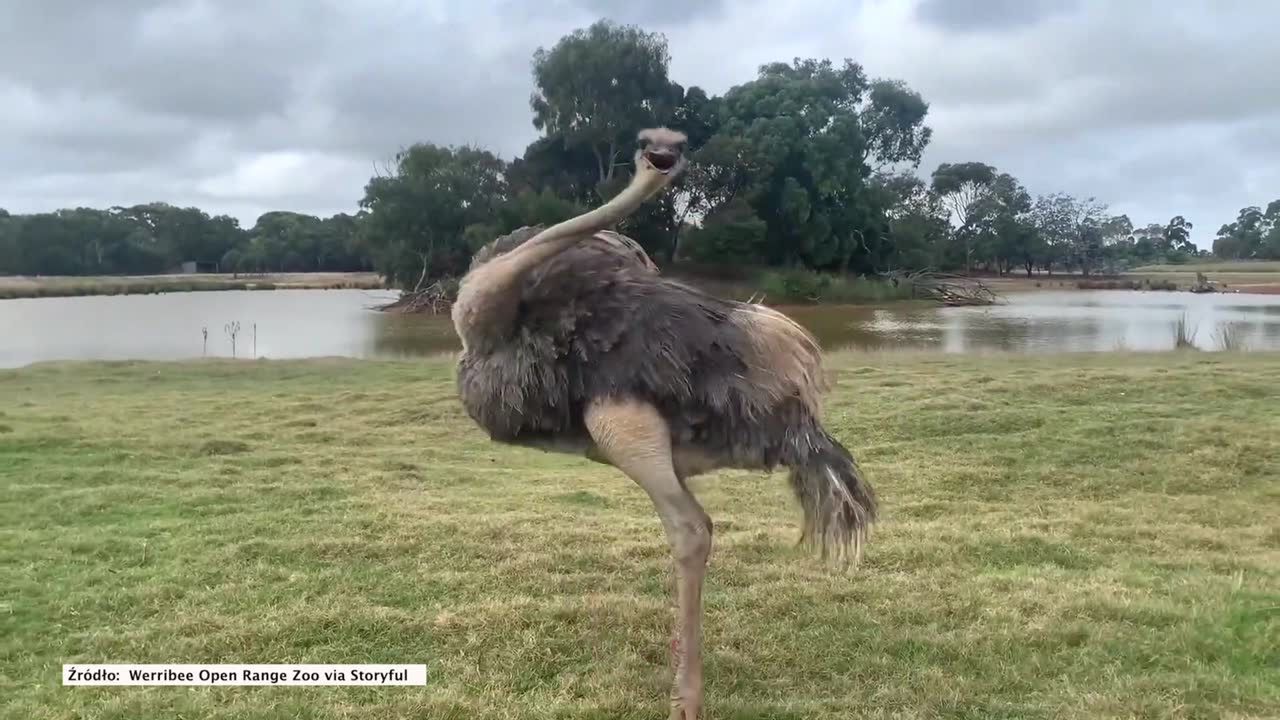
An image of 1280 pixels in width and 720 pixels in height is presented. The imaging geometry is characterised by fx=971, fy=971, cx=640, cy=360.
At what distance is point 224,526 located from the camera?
5434 millimetres

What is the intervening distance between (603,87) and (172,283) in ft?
119

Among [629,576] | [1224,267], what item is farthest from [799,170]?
[1224,267]

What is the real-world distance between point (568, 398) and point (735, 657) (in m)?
1.34

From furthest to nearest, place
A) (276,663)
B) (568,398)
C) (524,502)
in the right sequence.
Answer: (524,502)
(276,663)
(568,398)

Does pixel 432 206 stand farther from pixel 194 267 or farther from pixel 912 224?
pixel 194 267

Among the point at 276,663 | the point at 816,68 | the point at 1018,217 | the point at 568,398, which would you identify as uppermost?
the point at 816,68

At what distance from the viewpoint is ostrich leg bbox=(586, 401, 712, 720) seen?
9.62 feet

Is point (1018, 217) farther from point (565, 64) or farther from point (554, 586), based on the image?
point (554, 586)

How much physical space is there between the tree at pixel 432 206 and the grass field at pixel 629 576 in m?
22.3

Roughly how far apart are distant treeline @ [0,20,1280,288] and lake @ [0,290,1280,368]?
9.19ft

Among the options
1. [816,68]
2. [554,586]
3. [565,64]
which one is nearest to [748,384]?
[554,586]

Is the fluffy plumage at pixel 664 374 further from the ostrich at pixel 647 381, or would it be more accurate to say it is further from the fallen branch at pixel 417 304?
the fallen branch at pixel 417 304

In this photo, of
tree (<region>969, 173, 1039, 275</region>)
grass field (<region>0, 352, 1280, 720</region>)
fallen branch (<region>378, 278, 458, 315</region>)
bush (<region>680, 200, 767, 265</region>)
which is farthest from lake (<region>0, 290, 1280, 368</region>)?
tree (<region>969, 173, 1039, 275</region>)

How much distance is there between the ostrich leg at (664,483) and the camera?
9.62 feet
